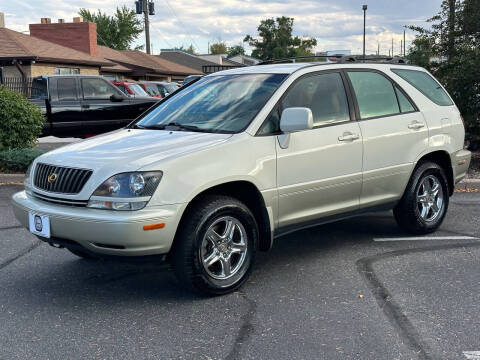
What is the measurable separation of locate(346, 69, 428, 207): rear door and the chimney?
33.6 m

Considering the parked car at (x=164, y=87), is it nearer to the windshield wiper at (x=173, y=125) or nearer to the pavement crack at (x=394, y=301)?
the windshield wiper at (x=173, y=125)

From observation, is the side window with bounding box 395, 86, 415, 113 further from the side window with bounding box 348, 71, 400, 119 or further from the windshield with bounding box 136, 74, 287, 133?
the windshield with bounding box 136, 74, 287, 133

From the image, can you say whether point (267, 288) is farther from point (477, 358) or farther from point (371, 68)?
point (371, 68)

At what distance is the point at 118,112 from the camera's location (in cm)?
1528

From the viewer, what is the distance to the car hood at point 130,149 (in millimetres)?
4211

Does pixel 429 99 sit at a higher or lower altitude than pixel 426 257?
higher

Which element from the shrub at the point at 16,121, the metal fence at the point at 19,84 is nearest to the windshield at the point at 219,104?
the shrub at the point at 16,121

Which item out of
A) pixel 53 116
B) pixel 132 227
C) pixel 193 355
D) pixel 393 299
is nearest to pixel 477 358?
pixel 393 299

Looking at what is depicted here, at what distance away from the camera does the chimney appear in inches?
1475

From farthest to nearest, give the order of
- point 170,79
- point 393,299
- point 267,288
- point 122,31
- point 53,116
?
1. point 122,31
2. point 170,79
3. point 53,116
4. point 267,288
5. point 393,299

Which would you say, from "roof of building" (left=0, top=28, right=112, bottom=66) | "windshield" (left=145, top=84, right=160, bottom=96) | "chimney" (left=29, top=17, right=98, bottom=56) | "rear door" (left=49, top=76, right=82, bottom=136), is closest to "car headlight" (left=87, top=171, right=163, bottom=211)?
"rear door" (left=49, top=76, right=82, bottom=136)

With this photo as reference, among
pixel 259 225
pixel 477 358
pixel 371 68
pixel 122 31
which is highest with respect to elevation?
pixel 122 31

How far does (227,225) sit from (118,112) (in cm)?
1138

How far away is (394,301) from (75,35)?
3686cm
